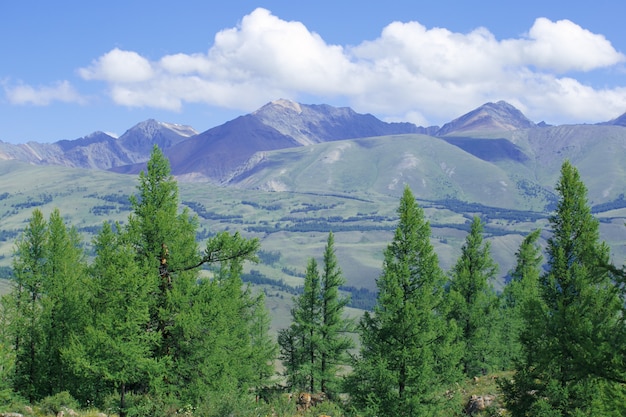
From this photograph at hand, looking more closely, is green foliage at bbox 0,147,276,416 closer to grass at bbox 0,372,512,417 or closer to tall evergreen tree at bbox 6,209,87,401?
grass at bbox 0,372,512,417

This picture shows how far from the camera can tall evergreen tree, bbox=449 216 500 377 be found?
46.3 metres

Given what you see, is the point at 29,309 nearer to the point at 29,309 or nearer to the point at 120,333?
the point at 29,309

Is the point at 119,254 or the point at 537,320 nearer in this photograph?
the point at 537,320

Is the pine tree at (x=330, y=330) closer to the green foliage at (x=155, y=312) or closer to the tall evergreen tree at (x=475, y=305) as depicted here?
the tall evergreen tree at (x=475, y=305)

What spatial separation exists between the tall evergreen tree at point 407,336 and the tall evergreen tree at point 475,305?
15.7m

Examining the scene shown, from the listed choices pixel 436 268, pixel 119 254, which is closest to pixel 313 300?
pixel 436 268

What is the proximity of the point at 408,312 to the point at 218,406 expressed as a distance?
10.9 metres

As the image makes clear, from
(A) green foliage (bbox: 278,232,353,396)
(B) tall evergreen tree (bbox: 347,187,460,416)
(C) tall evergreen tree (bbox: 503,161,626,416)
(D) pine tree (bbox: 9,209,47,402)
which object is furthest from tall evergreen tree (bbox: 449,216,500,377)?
(D) pine tree (bbox: 9,209,47,402)

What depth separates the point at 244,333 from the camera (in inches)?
1911

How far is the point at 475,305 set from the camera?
152ft

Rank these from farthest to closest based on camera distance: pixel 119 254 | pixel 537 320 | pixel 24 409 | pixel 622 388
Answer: pixel 24 409 < pixel 119 254 < pixel 537 320 < pixel 622 388

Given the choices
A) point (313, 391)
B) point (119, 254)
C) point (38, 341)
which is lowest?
point (313, 391)

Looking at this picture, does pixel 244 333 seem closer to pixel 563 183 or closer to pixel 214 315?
pixel 214 315

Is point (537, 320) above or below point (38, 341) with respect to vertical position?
above
